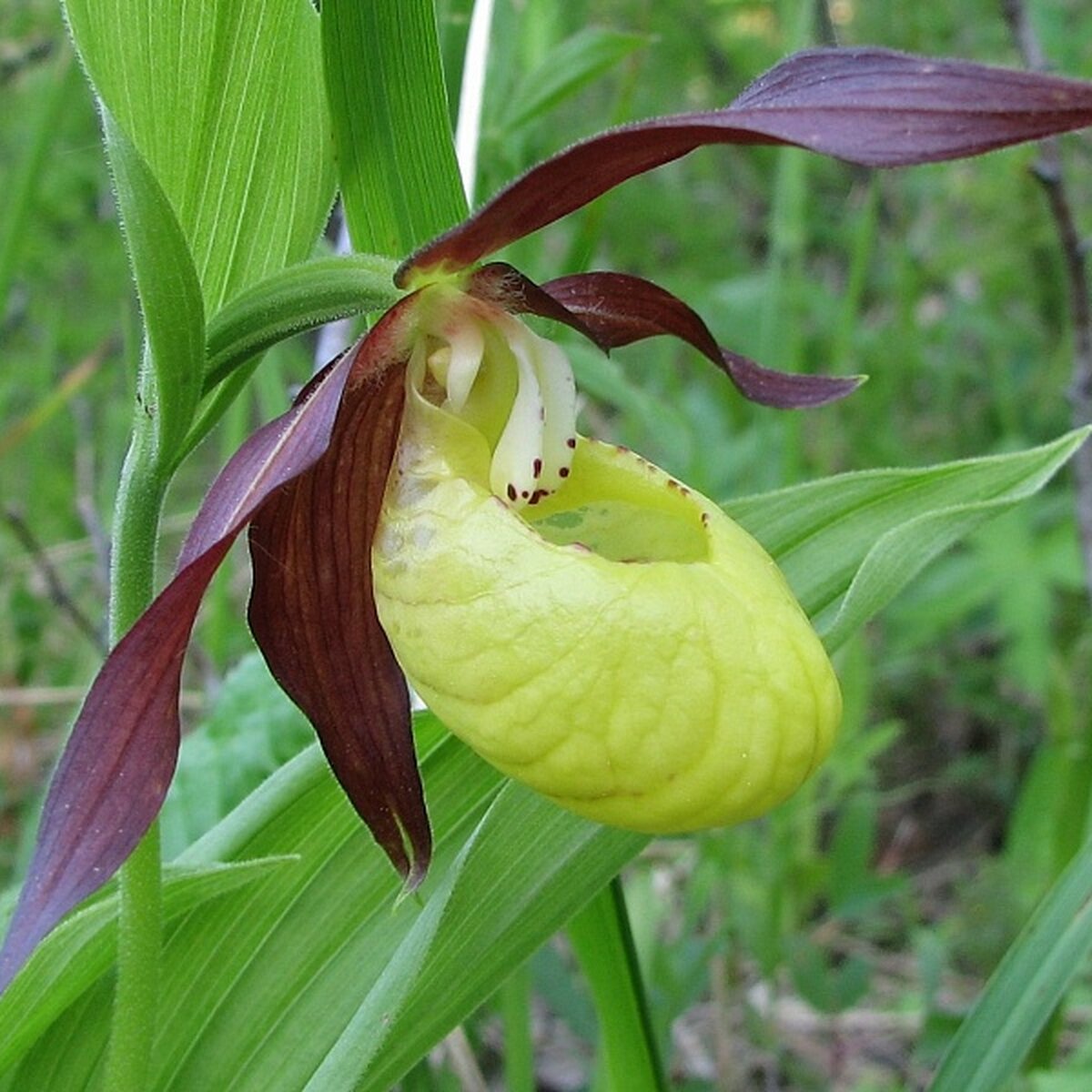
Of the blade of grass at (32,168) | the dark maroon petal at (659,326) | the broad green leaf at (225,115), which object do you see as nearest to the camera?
the broad green leaf at (225,115)

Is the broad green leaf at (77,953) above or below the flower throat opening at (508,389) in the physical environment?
below

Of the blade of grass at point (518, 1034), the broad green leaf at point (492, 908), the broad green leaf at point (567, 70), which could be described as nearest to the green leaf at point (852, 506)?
the broad green leaf at point (492, 908)

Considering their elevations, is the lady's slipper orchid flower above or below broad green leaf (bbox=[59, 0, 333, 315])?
below

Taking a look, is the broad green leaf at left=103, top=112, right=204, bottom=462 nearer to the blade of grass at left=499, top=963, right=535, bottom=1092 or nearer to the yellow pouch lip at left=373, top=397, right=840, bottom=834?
the yellow pouch lip at left=373, top=397, right=840, bottom=834

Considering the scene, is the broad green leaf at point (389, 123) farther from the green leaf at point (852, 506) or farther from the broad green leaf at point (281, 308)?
the green leaf at point (852, 506)

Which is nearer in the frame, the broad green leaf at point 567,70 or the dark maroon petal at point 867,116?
the dark maroon petal at point 867,116

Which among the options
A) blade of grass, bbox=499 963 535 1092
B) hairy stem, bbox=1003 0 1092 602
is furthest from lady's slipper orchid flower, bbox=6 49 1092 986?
hairy stem, bbox=1003 0 1092 602

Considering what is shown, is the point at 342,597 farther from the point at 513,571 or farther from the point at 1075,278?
the point at 1075,278

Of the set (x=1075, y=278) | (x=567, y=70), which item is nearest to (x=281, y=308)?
(x=567, y=70)

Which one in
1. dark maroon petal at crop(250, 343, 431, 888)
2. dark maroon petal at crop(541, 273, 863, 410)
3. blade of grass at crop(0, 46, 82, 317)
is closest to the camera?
dark maroon petal at crop(250, 343, 431, 888)
